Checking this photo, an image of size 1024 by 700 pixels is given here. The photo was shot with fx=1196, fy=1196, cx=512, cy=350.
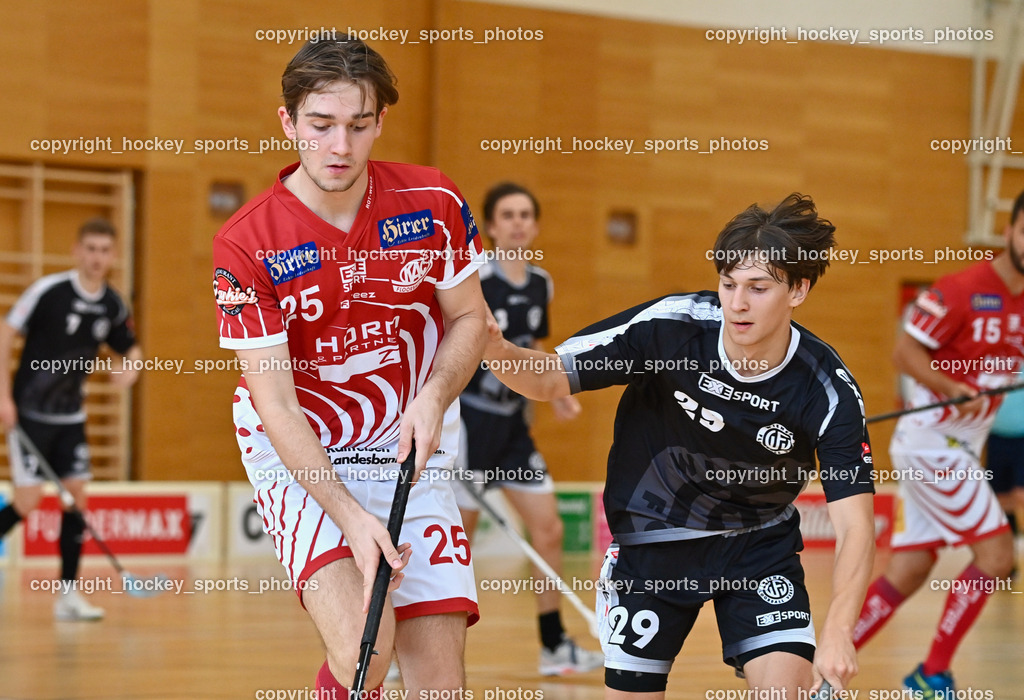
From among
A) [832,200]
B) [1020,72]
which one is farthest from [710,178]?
[1020,72]

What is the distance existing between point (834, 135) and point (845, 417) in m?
8.59

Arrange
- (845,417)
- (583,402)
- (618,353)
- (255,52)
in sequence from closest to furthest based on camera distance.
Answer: (845,417), (618,353), (255,52), (583,402)

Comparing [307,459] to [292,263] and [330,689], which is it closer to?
[292,263]

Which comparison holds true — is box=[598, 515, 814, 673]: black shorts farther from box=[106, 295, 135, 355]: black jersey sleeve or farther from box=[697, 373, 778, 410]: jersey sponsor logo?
box=[106, 295, 135, 355]: black jersey sleeve

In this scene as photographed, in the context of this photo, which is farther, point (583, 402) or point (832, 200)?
point (832, 200)

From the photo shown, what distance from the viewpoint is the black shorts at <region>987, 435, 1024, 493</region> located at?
5.02 meters

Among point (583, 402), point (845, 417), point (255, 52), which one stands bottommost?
point (583, 402)

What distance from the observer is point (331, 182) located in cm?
228

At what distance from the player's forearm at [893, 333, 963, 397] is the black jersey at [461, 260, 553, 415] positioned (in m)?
1.46

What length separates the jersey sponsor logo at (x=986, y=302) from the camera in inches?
169

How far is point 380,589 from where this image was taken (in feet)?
7.09

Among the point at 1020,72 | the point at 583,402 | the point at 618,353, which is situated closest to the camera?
A: the point at 618,353

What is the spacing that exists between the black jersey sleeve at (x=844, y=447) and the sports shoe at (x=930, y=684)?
203 cm

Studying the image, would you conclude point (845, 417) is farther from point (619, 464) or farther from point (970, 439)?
point (970, 439)
